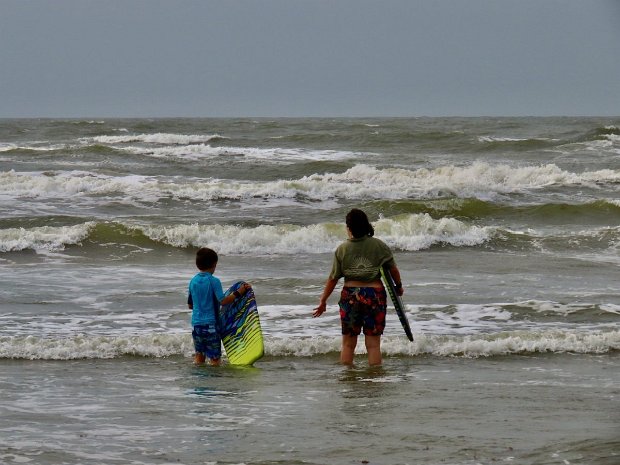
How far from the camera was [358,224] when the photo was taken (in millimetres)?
8297

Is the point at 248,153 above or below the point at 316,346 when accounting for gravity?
above

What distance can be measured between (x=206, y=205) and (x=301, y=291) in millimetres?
11387

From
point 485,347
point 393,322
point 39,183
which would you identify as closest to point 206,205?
point 39,183

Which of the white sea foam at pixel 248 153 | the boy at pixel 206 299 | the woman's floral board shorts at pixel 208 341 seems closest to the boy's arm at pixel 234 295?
the boy at pixel 206 299

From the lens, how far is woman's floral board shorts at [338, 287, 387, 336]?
8.30 metres

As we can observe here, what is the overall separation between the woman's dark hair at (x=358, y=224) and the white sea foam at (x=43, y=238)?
9.92m

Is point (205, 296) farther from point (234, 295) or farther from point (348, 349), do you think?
point (348, 349)

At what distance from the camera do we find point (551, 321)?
10672mm

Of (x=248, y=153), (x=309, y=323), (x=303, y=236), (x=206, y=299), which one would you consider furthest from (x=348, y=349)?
(x=248, y=153)

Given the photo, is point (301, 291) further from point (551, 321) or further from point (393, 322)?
point (551, 321)

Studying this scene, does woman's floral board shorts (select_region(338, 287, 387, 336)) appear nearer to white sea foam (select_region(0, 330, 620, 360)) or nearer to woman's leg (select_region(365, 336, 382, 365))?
woman's leg (select_region(365, 336, 382, 365))

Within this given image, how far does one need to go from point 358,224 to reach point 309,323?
8.52ft

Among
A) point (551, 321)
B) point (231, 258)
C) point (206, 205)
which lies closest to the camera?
point (551, 321)

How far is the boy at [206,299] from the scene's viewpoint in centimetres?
827
